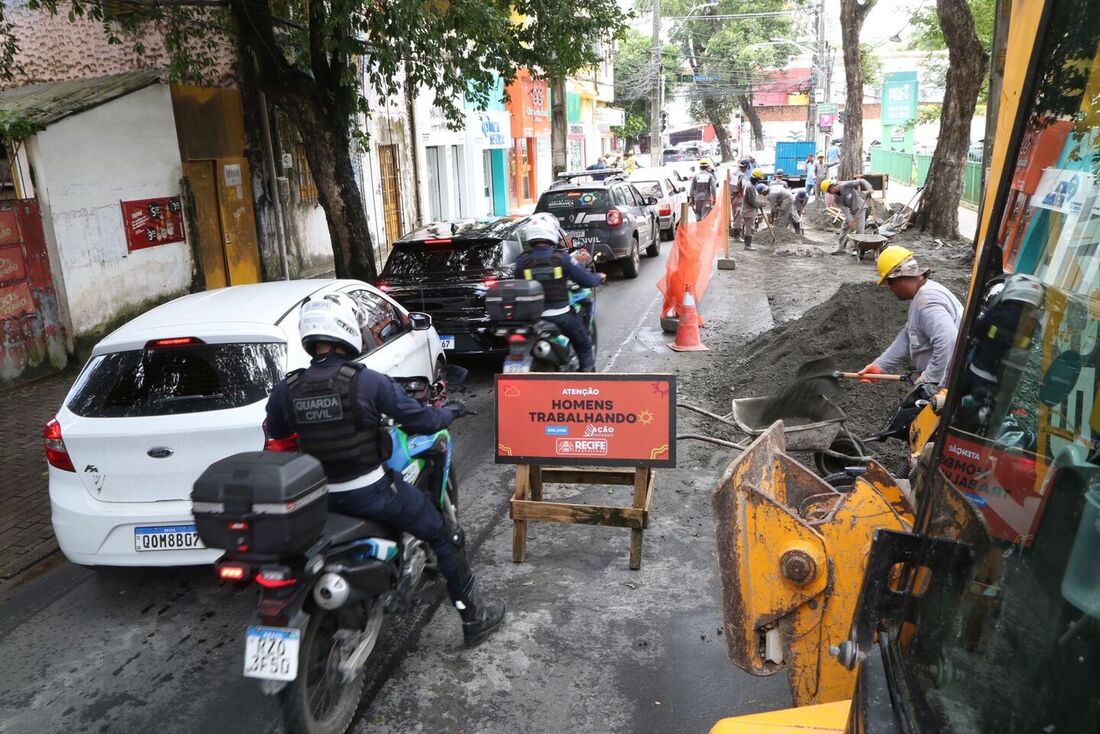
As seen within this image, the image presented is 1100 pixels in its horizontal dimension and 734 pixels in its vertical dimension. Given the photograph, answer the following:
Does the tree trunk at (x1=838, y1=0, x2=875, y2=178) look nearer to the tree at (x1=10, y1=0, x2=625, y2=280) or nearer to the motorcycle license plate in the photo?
the tree at (x1=10, y1=0, x2=625, y2=280)

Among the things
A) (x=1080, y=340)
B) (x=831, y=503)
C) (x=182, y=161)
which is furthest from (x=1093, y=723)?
(x=182, y=161)

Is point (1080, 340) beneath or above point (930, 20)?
beneath

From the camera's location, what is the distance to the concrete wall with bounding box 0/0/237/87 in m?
11.5

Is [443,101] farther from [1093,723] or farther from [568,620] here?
[1093,723]

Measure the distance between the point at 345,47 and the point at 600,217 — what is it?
681 centimetres

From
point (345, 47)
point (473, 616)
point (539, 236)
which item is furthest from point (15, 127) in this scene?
point (473, 616)

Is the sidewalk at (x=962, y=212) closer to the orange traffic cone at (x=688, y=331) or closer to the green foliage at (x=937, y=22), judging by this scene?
the green foliage at (x=937, y=22)

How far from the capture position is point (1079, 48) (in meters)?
1.80

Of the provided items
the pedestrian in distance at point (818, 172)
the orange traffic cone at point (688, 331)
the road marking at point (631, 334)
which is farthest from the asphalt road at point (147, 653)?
the pedestrian in distance at point (818, 172)

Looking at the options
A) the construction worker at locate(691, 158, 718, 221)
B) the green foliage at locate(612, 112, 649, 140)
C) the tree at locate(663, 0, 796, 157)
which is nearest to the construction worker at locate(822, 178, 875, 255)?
the construction worker at locate(691, 158, 718, 221)

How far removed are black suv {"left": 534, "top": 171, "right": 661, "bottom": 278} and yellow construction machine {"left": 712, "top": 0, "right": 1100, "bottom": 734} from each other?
12969 millimetres

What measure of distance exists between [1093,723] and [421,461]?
3.48 m

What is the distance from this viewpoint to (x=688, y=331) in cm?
1084

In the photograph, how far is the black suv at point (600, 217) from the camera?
51.6ft
